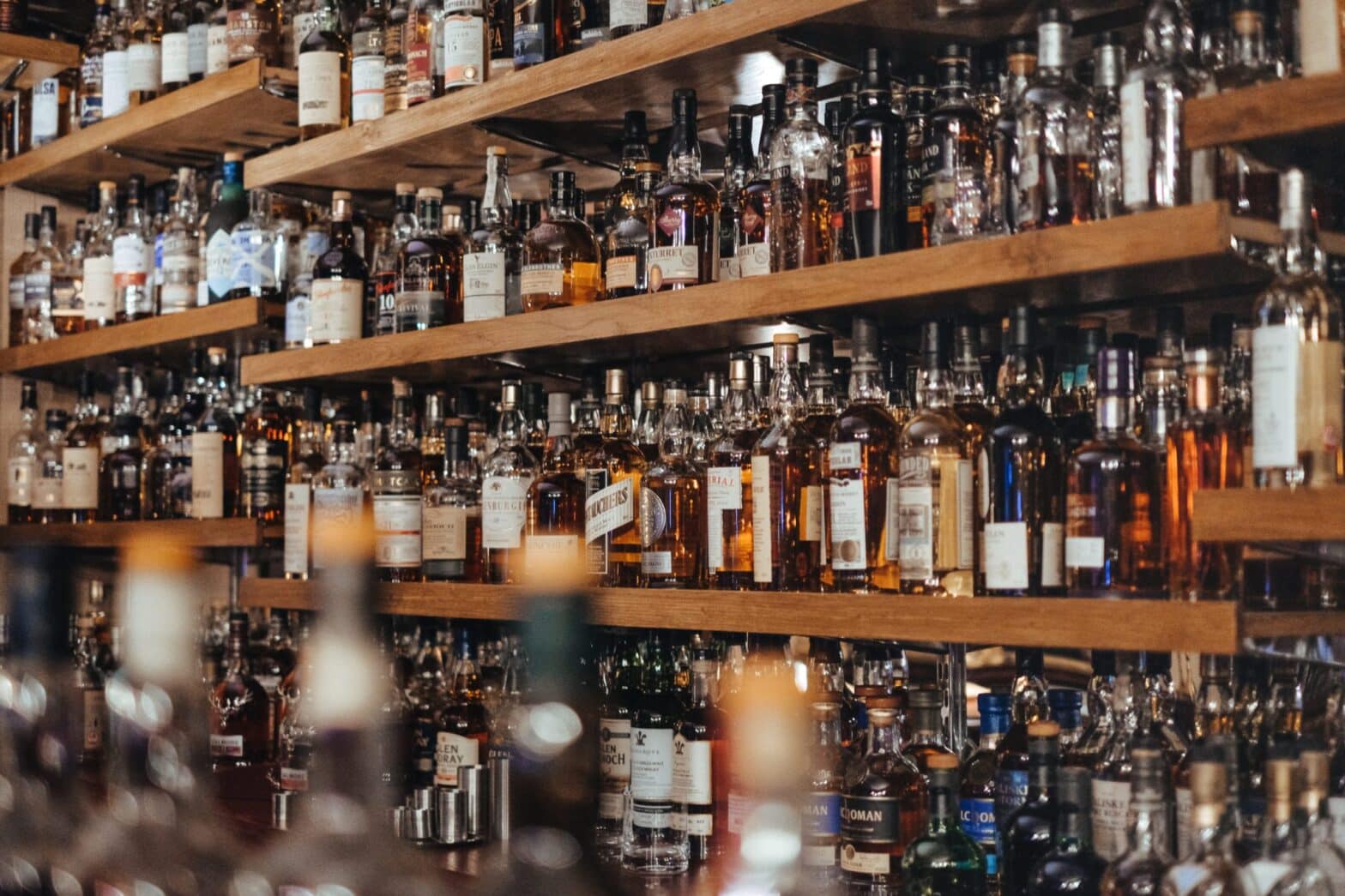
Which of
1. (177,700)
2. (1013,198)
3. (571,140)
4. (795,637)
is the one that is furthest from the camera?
(571,140)

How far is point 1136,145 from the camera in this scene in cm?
158

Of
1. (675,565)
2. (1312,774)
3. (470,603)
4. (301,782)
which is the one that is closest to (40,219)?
(301,782)

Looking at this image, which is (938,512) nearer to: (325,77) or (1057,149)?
(1057,149)

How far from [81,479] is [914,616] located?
2.24 m

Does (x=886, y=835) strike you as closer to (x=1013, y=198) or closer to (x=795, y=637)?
(x=795, y=637)

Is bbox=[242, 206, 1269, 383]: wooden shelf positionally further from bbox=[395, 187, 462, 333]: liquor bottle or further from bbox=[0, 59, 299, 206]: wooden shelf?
bbox=[0, 59, 299, 206]: wooden shelf

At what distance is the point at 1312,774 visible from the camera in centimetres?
146

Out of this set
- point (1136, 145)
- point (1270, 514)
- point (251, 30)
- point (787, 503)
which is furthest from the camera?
point (251, 30)

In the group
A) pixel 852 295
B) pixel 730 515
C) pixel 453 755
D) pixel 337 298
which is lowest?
pixel 453 755

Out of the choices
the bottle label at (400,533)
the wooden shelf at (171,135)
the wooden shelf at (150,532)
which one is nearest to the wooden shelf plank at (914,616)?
the bottle label at (400,533)

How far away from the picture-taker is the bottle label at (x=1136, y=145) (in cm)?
158

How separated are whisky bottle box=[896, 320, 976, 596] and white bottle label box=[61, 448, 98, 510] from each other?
84.9 inches

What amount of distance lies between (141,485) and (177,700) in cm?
159

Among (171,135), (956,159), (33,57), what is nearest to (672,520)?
(956,159)
